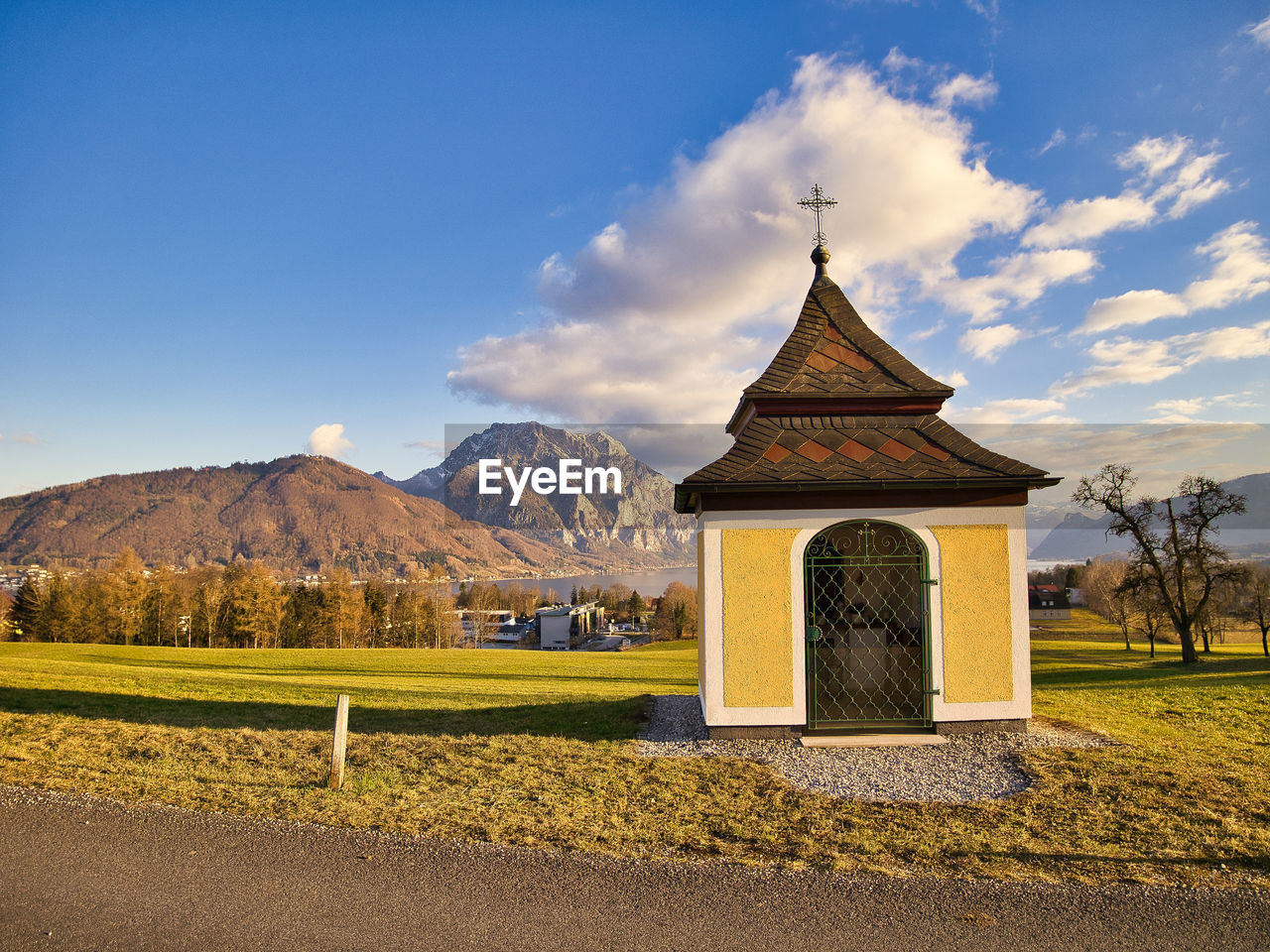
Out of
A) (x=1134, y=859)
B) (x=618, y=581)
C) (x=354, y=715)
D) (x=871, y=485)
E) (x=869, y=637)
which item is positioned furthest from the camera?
(x=618, y=581)

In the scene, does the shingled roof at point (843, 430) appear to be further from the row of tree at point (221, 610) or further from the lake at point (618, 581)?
the lake at point (618, 581)

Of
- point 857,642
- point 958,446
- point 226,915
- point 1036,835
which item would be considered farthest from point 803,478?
point 226,915

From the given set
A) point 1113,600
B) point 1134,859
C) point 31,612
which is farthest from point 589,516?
point 1134,859

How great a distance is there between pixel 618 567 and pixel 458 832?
→ 15881 cm

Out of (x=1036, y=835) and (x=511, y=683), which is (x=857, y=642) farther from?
(x=511, y=683)

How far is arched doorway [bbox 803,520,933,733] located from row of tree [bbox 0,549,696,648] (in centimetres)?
4103

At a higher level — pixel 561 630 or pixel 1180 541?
pixel 1180 541

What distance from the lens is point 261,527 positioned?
531 feet

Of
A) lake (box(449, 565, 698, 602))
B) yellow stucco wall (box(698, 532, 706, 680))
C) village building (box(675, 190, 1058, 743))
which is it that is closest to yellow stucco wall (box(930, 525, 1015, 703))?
village building (box(675, 190, 1058, 743))

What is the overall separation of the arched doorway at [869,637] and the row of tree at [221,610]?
41.0 meters

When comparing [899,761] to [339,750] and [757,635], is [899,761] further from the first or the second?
[339,750]

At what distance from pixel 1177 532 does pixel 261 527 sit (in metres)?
178

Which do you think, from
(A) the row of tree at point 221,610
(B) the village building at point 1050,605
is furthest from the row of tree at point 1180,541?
(A) the row of tree at point 221,610

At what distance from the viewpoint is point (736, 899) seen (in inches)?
159
